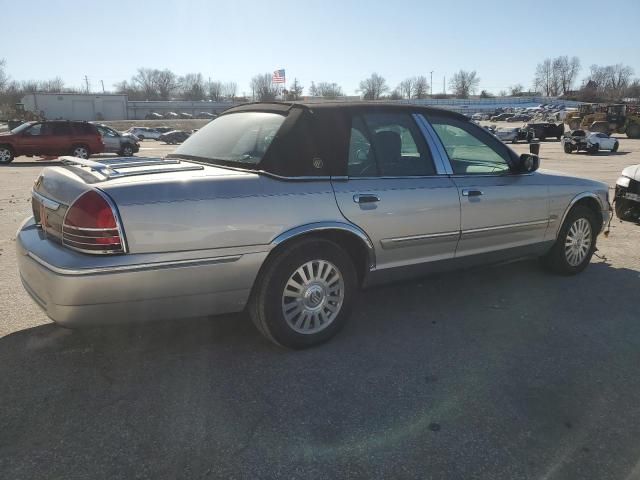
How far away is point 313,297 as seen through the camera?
3564mm

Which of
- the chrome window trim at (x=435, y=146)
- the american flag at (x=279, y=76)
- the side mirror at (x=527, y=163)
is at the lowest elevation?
the side mirror at (x=527, y=163)

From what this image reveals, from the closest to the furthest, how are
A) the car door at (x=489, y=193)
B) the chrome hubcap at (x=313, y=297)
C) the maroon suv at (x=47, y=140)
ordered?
1. the chrome hubcap at (x=313, y=297)
2. the car door at (x=489, y=193)
3. the maroon suv at (x=47, y=140)

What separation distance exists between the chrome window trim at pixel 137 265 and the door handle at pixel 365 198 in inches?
36.2

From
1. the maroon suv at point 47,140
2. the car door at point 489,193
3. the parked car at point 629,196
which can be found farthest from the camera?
the maroon suv at point 47,140

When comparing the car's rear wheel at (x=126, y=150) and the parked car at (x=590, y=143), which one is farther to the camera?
the parked car at (x=590, y=143)

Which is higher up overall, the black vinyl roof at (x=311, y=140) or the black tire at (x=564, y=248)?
the black vinyl roof at (x=311, y=140)

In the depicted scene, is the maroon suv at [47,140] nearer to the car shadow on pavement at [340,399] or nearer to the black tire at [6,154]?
the black tire at [6,154]

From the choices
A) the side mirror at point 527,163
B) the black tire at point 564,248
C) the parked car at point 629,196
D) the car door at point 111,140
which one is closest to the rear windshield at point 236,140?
the side mirror at point 527,163

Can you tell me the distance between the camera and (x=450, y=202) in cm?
404

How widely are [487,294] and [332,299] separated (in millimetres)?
1839

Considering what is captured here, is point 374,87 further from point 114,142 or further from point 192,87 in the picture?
point 114,142

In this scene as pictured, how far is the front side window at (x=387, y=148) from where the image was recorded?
3744 mm

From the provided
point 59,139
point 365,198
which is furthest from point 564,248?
point 59,139

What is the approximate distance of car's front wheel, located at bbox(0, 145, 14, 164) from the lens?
19938mm
